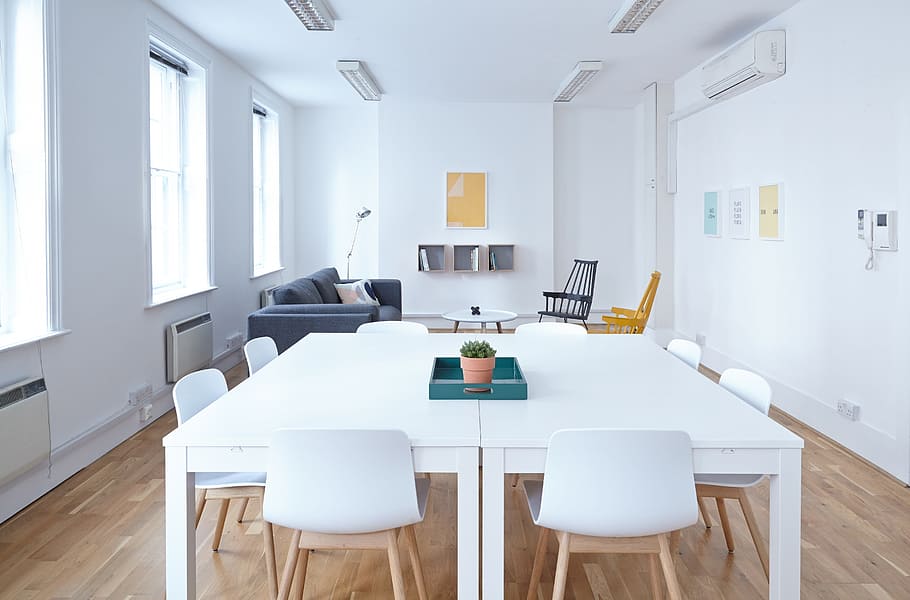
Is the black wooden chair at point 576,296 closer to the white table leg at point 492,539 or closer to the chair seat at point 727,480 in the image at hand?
the chair seat at point 727,480

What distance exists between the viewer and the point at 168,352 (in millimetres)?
5746

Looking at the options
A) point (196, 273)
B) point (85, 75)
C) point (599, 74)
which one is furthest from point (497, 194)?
point (85, 75)

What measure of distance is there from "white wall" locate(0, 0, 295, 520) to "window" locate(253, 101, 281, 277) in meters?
2.92

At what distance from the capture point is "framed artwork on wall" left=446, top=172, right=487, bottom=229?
1014 cm

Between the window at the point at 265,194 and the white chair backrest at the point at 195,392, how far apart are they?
18.9 ft

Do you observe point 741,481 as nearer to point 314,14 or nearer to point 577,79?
point 314,14

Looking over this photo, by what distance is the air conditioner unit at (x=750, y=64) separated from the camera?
5.83 m

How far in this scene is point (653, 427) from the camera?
237 cm

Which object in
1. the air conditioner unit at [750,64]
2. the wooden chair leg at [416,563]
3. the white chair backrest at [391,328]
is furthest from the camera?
the air conditioner unit at [750,64]

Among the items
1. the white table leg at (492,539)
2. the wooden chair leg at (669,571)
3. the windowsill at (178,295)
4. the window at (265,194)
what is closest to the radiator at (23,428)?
the windowsill at (178,295)

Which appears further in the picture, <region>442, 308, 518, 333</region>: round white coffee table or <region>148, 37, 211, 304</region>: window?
<region>442, 308, 518, 333</region>: round white coffee table

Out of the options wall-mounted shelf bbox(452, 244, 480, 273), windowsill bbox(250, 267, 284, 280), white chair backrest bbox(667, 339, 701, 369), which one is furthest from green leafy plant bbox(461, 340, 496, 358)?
wall-mounted shelf bbox(452, 244, 480, 273)

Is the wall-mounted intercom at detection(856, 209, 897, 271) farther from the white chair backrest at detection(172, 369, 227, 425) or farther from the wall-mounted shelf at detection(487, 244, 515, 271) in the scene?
the wall-mounted shelf at detection(487, 244, 515, 271)

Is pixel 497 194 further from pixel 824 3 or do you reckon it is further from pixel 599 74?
pixel 824 3
